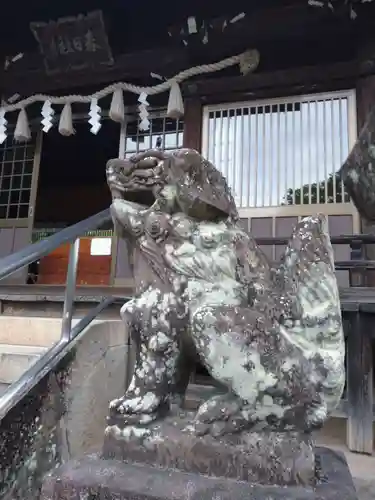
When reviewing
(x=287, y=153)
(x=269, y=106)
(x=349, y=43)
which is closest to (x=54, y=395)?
(x=287, y=153)

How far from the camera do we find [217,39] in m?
5.37

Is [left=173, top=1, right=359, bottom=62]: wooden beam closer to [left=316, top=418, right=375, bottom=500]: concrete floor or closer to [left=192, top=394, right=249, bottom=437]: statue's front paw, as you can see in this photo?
[left=316, top=418, right=375, bottom=500]: concrete floor

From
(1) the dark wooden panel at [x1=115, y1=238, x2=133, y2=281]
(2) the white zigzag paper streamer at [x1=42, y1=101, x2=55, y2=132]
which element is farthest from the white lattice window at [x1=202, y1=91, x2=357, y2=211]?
(2) the white zigzag paper streamer at [x1=42, y1=101, x2=55, y2=132]

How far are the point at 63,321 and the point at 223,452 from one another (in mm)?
1497

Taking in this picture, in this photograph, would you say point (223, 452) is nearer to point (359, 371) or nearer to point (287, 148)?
point (359, 371)

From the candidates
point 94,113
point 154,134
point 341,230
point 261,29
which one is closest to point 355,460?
point 341,230

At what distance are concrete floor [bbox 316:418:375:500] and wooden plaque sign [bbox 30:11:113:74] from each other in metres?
5.29

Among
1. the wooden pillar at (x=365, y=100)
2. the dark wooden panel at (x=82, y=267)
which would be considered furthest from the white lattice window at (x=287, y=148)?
the dark wooden panel at (x=82, y=267)

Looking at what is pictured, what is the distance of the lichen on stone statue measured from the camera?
1323mm

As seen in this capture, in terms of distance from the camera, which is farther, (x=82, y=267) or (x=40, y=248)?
(x=82, y=267)

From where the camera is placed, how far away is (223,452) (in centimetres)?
129

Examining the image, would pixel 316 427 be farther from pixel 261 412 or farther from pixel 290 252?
pixel 290 252

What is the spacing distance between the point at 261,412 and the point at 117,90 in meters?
5.34

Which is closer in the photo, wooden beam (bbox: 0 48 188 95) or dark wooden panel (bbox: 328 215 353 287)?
dark wooden panel (bbox: 328 215 353 287)
